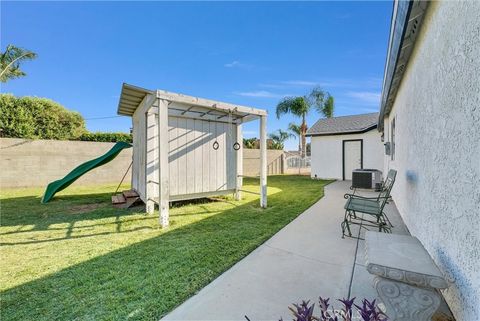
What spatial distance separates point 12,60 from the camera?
11.2m

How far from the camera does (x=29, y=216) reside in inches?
205

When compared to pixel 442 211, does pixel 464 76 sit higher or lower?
higher

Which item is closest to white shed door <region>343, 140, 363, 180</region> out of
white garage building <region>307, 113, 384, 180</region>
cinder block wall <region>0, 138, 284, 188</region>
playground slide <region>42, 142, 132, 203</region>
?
white garage building <region>307, 113, 384, 180</region>

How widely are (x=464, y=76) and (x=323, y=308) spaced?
6.24ft

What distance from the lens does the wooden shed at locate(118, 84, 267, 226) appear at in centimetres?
494

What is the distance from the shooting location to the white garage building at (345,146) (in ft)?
39.3

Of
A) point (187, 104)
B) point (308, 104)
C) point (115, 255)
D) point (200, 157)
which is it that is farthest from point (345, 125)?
point (115, 255)

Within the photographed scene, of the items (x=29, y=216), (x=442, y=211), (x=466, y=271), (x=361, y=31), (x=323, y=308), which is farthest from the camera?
(x=361, y=31)

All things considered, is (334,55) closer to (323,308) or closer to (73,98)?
(323,308)

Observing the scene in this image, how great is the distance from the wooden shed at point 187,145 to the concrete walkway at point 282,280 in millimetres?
2302

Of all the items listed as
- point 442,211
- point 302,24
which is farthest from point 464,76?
point 302,24

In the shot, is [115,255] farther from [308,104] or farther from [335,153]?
[308,104]

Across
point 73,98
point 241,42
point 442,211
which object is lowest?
point 442,211

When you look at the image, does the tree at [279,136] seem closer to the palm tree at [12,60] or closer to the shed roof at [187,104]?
the shed roof at [187,104]
